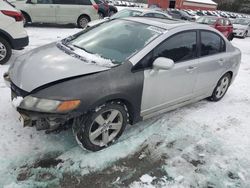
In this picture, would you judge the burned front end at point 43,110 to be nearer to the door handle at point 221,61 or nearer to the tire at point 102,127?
the tire at point 102,127

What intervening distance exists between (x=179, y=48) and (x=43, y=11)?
401 inches

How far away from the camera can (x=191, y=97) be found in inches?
182

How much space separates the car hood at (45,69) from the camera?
3.11m

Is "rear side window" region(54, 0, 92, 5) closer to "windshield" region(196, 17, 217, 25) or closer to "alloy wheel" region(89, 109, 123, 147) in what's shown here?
"windshield" region(196, 17, 217, 25)

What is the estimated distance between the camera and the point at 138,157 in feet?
11.4

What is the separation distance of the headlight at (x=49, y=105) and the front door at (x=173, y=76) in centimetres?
107

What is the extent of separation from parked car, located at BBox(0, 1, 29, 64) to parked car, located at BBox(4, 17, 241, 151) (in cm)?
259

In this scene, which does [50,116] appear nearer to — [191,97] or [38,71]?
[38,71]

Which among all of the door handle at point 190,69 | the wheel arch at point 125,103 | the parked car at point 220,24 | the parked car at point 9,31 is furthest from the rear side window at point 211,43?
the parked car at point 220,24

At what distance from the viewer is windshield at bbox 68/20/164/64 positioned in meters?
3.68

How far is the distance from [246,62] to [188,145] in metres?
7.38

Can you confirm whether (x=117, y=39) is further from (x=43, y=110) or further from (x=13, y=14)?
(x=13, y=14)

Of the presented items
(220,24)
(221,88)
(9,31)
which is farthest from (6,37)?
(220,24)

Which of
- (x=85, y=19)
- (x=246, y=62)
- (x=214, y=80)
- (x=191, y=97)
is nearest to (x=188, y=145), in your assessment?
(x=191, y=97)
